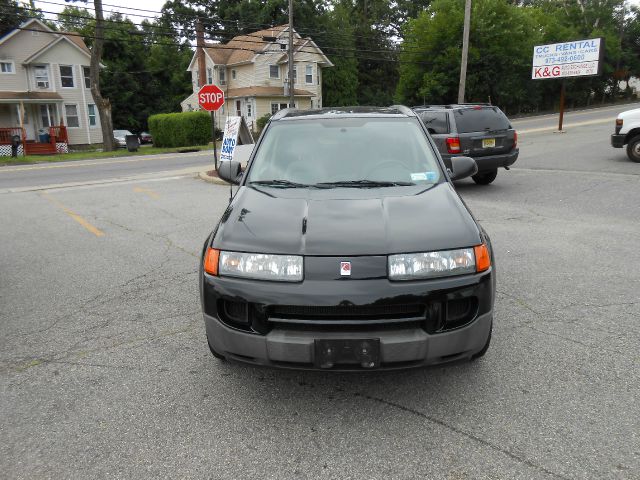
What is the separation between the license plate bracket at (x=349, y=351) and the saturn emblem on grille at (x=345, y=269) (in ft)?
1.14

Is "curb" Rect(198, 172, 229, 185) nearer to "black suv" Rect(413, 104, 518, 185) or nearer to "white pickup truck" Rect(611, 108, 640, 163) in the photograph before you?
"black suv" Rect(413, 104, 518, 185)

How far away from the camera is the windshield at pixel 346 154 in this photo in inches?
155

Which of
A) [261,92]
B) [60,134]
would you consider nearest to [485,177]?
[60,134]

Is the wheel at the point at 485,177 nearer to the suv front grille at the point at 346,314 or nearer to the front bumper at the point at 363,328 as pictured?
the front bumper at the point at 363,328

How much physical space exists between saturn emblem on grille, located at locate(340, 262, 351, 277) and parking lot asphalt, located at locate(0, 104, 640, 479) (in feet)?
1.90

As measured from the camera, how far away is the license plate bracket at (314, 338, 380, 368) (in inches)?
107

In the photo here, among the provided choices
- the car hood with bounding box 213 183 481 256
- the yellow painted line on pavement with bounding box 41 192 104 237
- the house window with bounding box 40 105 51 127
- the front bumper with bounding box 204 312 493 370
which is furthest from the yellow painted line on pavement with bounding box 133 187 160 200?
the house window with bounding box 40 105 51 127

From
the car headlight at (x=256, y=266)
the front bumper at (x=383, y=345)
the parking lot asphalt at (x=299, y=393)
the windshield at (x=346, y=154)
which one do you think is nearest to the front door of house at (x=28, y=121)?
the parking lot asphalt at (x=299, y=393)

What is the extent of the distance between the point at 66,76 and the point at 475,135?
36988 millimetres

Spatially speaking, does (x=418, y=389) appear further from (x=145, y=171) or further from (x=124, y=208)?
(x=145, y=171)

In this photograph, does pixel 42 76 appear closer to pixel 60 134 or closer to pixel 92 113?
pixel 92 113

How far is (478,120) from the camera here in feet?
36.6

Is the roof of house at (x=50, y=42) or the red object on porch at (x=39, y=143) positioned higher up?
the roof of house at (x=50, y=42)

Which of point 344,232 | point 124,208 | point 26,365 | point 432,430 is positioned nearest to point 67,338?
point 26,365
